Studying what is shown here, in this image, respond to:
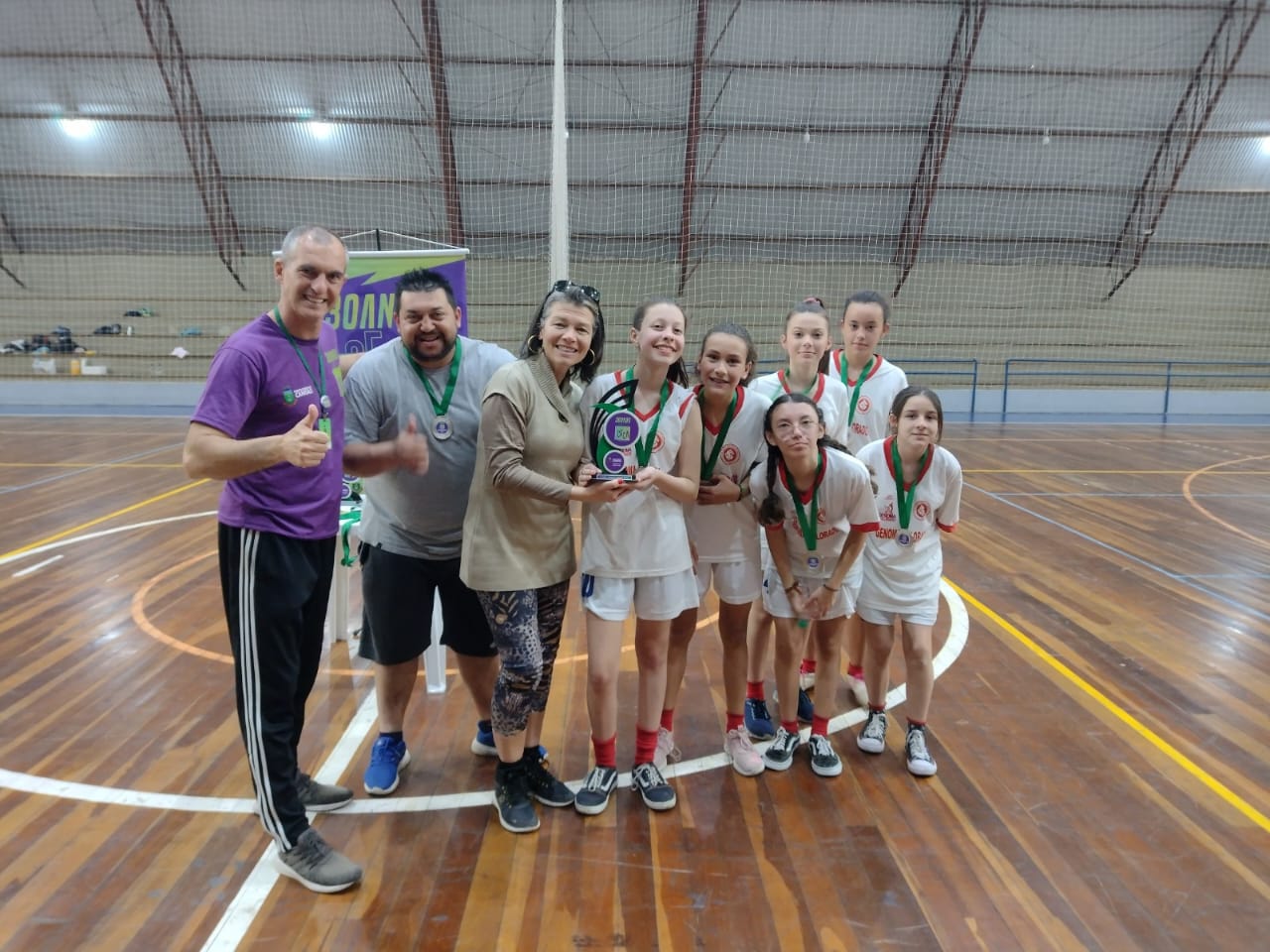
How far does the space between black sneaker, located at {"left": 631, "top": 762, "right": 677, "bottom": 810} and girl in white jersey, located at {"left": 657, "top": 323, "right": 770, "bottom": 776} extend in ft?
0.65

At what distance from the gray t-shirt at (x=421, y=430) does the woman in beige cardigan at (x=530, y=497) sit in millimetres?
92

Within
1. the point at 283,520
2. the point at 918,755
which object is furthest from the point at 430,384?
the point at 918,755

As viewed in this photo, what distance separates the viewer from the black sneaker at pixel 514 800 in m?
2.53

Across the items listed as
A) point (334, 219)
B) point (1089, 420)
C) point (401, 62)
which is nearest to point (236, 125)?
point (334, 219)

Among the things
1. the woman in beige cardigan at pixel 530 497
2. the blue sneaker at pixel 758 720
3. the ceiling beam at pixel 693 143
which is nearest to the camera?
the woman in beige cardigan at pixel 530 497

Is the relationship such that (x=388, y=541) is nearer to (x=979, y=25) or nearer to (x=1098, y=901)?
(x=1098, y=901)

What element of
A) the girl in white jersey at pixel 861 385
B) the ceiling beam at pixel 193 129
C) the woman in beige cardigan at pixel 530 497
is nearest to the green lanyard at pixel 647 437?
the woman in beige cardigan at pixel 530 497

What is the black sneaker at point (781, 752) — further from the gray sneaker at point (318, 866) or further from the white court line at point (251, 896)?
the white court line at point (251, 896)

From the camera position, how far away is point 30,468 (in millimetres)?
8320

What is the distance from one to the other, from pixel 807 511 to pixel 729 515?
26 cm

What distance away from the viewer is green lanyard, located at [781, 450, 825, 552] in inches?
108

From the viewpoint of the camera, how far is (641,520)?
2537mm

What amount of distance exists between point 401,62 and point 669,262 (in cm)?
518

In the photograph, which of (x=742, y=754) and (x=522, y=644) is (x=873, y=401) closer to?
(x=742, y=754)
